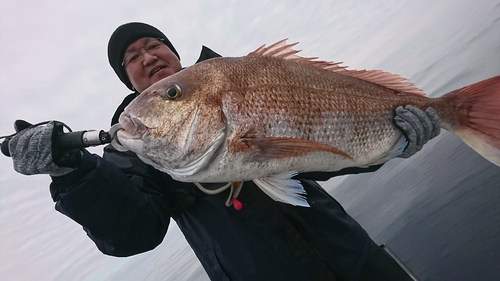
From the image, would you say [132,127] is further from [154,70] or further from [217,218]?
[154,70]

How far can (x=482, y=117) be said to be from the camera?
6.57ft

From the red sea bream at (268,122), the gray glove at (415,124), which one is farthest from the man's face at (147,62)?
the gray glove at (415,124)

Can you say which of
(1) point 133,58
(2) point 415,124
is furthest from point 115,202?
(2) point 415,124

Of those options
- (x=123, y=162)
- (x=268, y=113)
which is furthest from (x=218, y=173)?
(x=123, y=162)

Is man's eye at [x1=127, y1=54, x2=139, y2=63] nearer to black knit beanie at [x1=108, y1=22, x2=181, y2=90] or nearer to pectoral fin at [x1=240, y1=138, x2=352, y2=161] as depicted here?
black knit beanie at [x1=108, y1=22, x2=181, y2=90]

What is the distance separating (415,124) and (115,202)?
194cm

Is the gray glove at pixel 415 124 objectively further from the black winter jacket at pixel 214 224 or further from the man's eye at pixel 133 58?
the man's eye at pixel 133 58

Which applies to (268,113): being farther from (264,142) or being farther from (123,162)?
(123,162)

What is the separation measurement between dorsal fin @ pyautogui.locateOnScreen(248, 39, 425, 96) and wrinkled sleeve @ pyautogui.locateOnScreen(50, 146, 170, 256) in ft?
3.59

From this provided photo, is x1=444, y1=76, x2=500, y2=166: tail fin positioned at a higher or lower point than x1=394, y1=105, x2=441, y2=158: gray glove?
lower

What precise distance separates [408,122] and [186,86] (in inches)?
56.3

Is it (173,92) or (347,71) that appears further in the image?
(347,71)

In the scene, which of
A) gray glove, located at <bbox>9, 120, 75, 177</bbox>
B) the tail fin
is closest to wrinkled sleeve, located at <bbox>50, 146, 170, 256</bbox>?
gray glove, located at <bbox>9, 120, 75, 177</bbox>

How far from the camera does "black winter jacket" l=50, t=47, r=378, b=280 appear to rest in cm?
162
